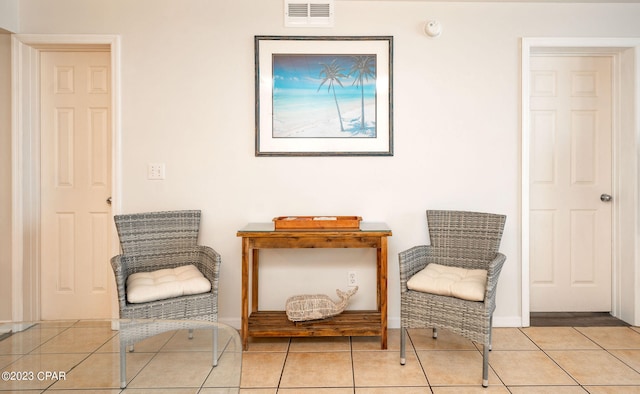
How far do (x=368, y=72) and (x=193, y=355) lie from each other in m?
2.21

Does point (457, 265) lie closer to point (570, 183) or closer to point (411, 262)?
point (411, 262)

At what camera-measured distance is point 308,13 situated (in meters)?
2.86

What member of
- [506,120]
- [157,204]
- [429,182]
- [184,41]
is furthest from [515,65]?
[157,204]

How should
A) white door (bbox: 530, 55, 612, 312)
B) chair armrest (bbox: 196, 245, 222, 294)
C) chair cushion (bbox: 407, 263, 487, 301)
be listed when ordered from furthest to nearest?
white door (bbox: 530, 55, 612, 312)
chair armrest (bbox: 196, 245, 222, 294)
chair cushion (bbox: 407, 263, 487, 301)

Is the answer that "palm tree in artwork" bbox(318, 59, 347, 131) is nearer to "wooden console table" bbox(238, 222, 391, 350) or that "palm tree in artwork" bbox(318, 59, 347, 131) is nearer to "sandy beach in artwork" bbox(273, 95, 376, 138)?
"sandy beach in artwork" bbox(273, 95, 376, 138)

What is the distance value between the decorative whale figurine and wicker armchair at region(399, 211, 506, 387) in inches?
18.8

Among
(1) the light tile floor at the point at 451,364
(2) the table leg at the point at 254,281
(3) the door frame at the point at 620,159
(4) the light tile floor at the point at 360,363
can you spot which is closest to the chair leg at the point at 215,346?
(4) the light tile floor at the point at 360,363

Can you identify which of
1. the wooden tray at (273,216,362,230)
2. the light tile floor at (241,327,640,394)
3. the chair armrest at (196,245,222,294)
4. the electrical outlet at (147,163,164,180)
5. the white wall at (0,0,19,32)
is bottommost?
the light tile floor at (241,327,640,394)

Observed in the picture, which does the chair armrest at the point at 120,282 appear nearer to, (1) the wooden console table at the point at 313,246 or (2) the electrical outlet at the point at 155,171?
(1) the wooden console table at the point at 313,246

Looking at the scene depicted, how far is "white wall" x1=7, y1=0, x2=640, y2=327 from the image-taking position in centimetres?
286

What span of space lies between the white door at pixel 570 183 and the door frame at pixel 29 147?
3.09m

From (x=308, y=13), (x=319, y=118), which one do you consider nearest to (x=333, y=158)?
(x=319, y=118)

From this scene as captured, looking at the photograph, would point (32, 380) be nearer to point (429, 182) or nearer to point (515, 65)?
point (429, 182)

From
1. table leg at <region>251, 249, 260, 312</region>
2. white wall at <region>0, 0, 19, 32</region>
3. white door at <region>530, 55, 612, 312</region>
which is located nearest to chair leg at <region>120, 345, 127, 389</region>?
table leg at <region>251, 249, 260, 312</region>
